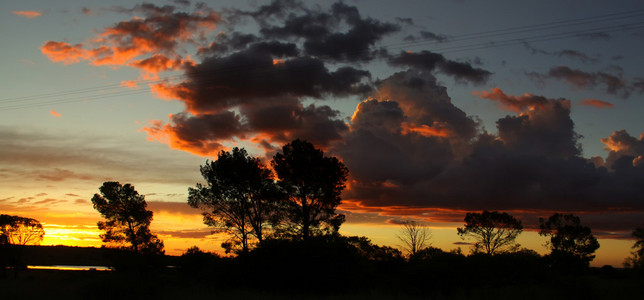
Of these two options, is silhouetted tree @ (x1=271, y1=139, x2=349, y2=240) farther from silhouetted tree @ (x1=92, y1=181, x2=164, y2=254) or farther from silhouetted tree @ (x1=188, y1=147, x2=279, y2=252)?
silhouetted tree @ (x1=92, y1=181, x2=164, y2=254)

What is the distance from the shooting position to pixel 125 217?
6712 cm

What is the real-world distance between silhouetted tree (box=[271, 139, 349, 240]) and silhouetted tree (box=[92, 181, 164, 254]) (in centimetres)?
3065

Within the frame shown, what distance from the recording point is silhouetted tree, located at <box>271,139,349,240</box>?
44.0m

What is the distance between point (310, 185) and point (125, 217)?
3492 cm

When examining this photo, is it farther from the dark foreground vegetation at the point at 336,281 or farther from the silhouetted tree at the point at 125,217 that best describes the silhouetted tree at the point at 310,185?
the silhouetted tree at the point at 125,217

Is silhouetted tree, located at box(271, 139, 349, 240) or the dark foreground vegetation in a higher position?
silhouetted tree, located at box(271, 139, 349, 240)

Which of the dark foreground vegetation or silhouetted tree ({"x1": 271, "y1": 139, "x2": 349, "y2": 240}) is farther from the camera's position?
silhouetted tree ({"x1": 271, "y1": 139, "x2": 349, "y2": 240})

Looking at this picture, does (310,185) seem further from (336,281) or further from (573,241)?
(573,241)

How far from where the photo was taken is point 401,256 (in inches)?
2274

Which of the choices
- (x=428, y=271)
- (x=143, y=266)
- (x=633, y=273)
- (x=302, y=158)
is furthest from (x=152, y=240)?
(x=633, y=273)

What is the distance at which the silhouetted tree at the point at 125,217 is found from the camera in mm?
66125

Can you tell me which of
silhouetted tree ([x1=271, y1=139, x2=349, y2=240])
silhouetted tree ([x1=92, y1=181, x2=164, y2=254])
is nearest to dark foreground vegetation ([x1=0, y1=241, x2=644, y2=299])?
silhouetted tree ([x1=271, y1=139, x2=349, y2=240])

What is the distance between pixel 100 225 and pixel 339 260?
43.5 meters

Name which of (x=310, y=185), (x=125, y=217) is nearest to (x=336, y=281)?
(x=310, y=185)
